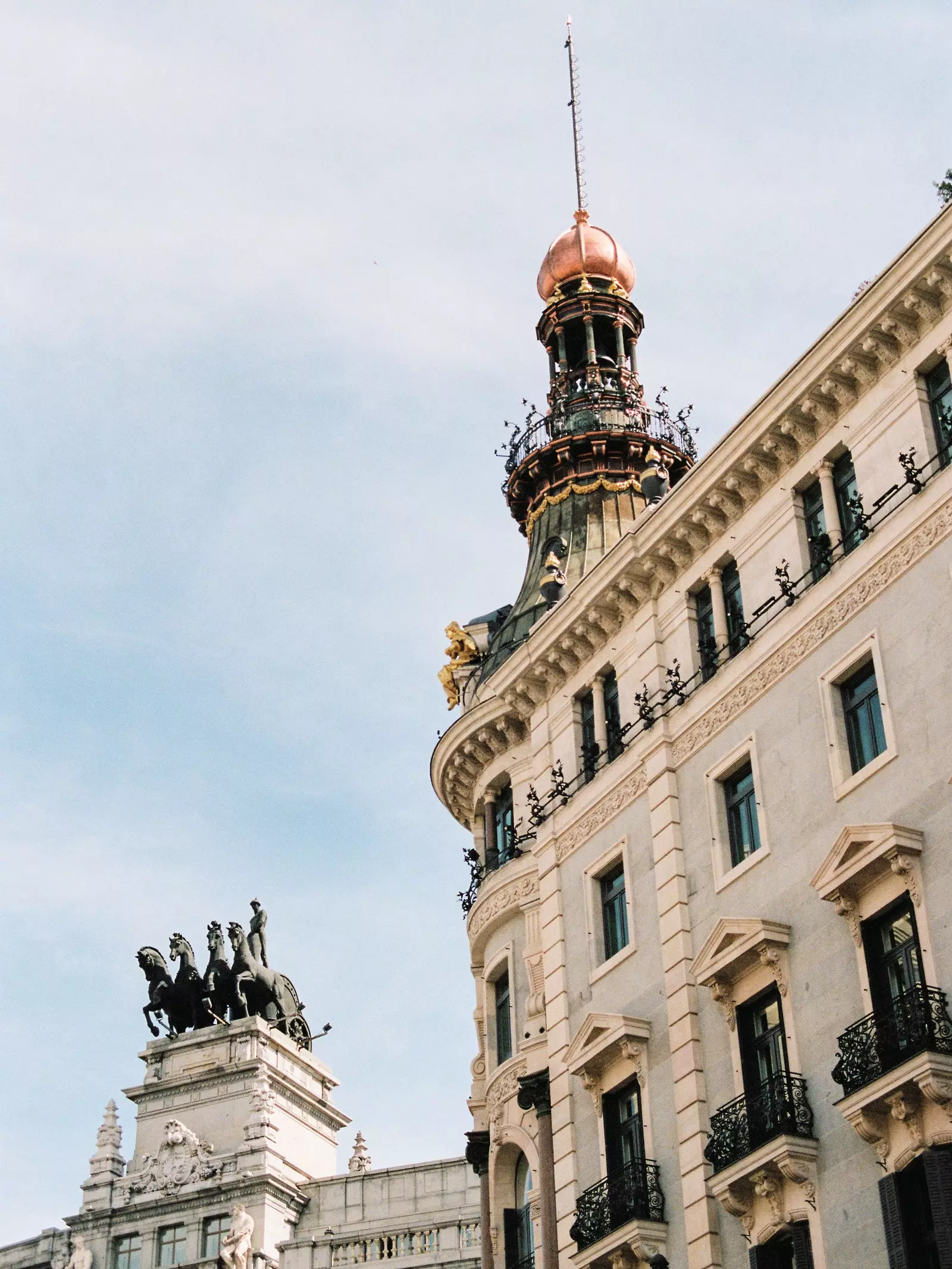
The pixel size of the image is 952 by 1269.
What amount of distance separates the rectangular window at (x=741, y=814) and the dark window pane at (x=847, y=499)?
4510mm

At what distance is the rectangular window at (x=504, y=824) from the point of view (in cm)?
4650

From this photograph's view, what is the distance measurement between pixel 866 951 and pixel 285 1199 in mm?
41634

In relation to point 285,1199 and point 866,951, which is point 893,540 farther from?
point 285,1199

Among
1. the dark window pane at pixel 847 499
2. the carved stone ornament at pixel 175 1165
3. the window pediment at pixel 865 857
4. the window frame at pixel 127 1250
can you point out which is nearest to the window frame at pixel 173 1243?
the window frame at pixel 127 1250

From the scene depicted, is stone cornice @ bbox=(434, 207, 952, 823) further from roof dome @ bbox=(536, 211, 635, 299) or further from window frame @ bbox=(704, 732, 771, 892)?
roof dome @ bbox=(536, 211, 635, 299)

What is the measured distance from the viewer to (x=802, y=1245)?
A: 3256cm

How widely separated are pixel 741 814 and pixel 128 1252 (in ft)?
138

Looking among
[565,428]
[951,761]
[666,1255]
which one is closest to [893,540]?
[951,761]

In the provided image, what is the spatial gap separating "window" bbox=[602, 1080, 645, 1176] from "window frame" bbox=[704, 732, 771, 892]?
4.30 metres

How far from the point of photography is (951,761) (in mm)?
32688

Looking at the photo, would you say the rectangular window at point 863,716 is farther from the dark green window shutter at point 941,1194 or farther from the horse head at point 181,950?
the horse head at point 181,950

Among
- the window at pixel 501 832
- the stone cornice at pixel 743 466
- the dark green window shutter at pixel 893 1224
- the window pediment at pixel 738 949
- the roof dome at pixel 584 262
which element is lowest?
the dark green window shutter at pixel 893 1224

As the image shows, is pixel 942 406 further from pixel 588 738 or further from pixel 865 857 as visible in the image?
pixel 588 738

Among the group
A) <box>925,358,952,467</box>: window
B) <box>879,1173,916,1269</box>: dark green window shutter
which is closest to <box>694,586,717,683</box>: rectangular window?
<box>925,358,952,467</box>: window
